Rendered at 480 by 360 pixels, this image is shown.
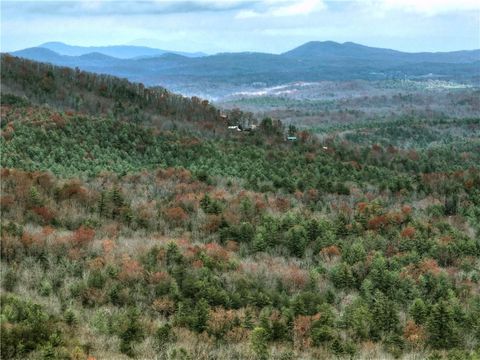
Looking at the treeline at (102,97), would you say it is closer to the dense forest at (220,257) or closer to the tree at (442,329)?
the dense forest at (220,257)

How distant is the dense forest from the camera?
10.9m

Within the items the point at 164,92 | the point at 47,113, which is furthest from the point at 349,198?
the point at 164,92

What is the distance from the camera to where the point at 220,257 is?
17219mm

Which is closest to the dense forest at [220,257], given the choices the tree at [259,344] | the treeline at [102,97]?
the tree at [259,344]

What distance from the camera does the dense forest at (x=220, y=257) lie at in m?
10.9

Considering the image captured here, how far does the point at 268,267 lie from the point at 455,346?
6697 mm

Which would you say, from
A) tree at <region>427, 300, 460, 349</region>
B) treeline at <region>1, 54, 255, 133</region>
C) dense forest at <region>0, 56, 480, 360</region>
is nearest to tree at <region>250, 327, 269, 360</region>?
dense forest at <region>0, 56, 480, 360</region>

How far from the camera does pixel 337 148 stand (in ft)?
223

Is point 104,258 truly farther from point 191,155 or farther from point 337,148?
point 337,148

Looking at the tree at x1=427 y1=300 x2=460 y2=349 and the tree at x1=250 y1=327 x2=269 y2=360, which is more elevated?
the tree at x1=250 y1=327 x2=269 y2=360

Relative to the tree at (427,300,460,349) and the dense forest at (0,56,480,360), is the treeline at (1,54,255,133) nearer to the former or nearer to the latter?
the dense forest at (0,56,480,360)

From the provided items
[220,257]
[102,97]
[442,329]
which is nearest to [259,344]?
[442,329]

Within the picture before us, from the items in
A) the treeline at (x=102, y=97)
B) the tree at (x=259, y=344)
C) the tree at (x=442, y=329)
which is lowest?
the tree at (x=442, y=329)

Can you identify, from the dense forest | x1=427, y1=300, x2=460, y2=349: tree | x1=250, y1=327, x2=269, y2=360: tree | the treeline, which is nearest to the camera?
x1=250, y1=327, x2=269, y2=360: tree
